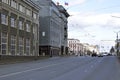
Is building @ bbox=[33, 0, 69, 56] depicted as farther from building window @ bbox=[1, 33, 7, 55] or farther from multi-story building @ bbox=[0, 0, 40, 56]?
building window @ bbox=[1, 33, 7, 55]

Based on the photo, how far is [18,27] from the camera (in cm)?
7575

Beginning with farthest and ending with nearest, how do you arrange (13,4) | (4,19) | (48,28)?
(48,28) → (13,4) → (4,19)

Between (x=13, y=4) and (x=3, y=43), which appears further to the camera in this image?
(x=13, y=4)

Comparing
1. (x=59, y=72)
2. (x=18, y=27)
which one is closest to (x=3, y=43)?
(x=18, y=27)

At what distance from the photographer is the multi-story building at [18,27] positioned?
6744cm

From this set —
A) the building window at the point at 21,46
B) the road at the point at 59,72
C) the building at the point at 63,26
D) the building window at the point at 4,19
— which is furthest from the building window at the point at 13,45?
the building at the point at 63,26

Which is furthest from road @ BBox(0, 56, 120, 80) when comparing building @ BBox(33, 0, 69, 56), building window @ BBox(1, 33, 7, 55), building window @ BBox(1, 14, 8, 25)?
building @ BBox(33, 0, 69, 56)

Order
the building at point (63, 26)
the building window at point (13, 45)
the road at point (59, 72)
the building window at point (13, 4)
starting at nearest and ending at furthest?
the road at point (59, 72) → the building window at point (13, 45) → the building window at point (13, 4) → the building at point (63, 26)

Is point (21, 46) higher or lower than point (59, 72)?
higher

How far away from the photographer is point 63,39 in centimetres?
14138

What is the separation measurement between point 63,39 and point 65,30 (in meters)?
8.65

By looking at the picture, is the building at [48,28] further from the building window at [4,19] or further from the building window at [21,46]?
the building window at [4,19]

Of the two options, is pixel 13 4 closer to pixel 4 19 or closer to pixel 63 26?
pixel 4 19

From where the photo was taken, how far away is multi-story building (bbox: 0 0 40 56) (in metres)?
67.4
